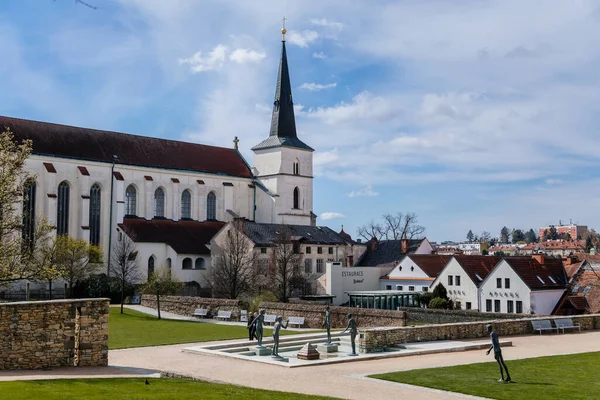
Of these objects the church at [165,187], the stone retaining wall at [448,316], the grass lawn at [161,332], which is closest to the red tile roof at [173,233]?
the church at [165,187]

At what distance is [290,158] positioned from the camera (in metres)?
78.9

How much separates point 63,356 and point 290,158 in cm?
5921

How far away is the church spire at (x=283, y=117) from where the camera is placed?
78250 mm

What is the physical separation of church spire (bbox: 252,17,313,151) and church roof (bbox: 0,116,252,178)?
4800mm

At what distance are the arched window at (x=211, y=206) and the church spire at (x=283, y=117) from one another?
838 cm

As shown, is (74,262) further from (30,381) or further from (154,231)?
(30,381)

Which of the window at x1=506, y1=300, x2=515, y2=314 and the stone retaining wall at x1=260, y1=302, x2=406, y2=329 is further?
the window at x1=506, y1=300, x2=515, y2=314

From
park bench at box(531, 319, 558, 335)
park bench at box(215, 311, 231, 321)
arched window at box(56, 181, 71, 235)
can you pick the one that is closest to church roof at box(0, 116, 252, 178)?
arched window at box(56, 181, 71, 235)

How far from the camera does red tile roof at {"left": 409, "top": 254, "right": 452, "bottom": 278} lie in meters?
58.6

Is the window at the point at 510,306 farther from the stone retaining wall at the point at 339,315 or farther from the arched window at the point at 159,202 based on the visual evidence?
the arched window at the point at 159,202

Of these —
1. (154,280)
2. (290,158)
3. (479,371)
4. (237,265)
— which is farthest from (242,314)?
(290,158)

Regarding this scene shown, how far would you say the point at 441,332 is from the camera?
28.4 metres

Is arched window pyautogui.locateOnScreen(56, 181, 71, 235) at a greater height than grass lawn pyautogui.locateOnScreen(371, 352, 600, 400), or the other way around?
arched window pyautogui.locateOnScreen(56, 181, 71, 235)

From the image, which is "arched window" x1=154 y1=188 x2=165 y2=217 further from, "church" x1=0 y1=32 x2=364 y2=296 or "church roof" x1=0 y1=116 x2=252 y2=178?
"church roof" x1=0 y1=116 x2=252 y2=178
